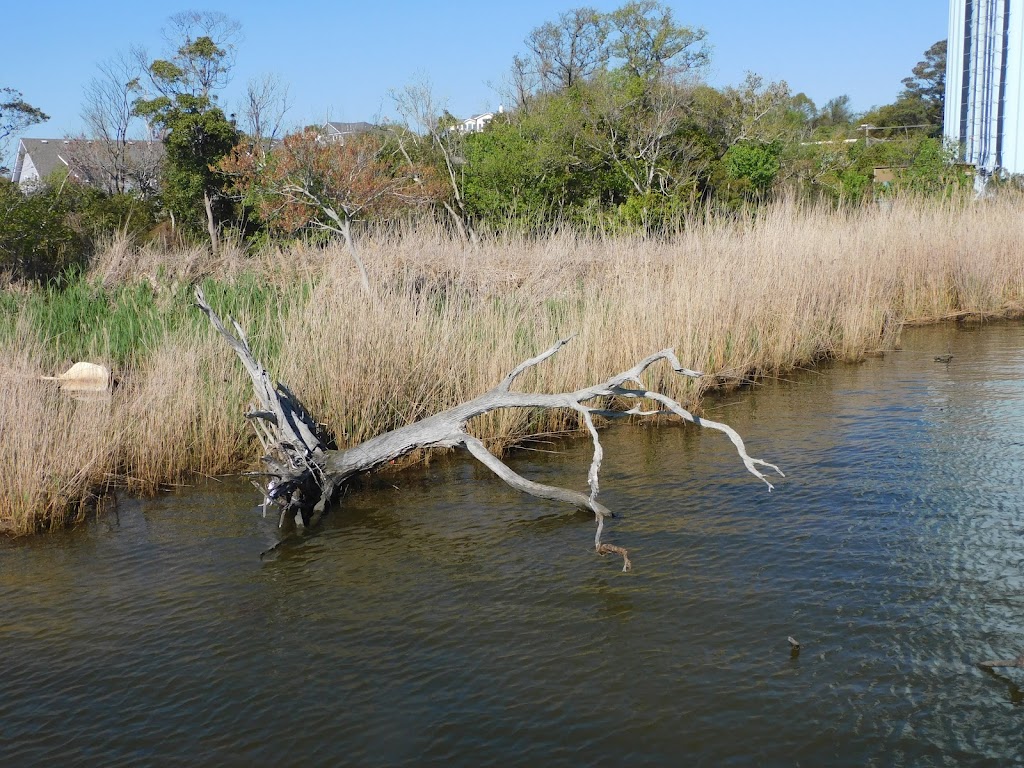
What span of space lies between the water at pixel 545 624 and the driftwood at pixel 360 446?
0.24 m

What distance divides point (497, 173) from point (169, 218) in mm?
7831

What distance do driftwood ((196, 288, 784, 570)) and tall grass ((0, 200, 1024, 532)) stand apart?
2.38 ft

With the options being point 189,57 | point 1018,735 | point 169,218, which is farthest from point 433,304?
point 189,57

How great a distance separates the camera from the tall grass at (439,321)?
6816 millimetres

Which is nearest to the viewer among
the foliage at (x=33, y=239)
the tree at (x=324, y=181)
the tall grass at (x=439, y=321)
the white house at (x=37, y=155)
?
the tall grass at (x=439, y=321)

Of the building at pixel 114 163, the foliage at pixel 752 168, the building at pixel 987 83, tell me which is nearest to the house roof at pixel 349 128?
the building at pixel 114 163

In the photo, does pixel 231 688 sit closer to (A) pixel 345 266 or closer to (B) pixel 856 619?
(B) pixel 856 619

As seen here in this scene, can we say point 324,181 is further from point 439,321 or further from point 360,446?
point 360,446

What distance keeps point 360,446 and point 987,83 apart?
97.1 feet

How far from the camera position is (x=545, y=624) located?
4.50 metres

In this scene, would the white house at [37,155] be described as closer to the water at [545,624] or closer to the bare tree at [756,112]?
the bare tree at [756,112]

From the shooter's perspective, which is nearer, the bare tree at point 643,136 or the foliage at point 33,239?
the foliage at point 33,239

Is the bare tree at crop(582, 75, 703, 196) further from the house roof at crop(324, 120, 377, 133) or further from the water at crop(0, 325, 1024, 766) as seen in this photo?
the water at crop(0, 325, 1024, 766)

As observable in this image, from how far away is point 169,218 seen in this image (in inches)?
865
